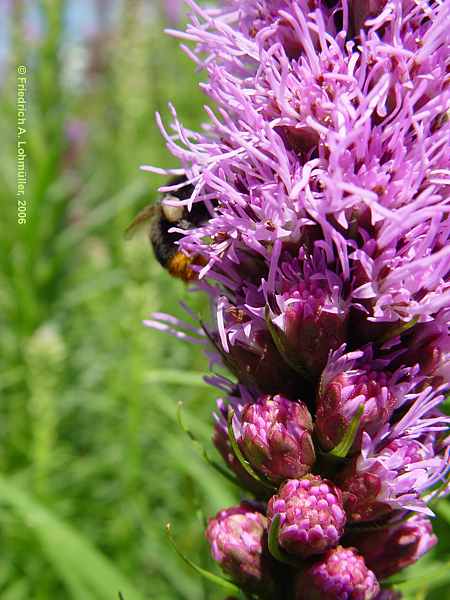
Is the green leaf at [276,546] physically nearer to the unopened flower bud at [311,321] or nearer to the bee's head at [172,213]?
the unopened flower bud at [311,321]

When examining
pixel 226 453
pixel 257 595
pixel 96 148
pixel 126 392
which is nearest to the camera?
pixel 257 595

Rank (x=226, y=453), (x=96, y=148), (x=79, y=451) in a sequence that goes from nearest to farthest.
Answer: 1. (x=226, y=453)
2. (x=79, y=451)
3. (x=96, y=148)

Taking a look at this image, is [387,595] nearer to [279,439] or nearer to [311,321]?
[279,439]

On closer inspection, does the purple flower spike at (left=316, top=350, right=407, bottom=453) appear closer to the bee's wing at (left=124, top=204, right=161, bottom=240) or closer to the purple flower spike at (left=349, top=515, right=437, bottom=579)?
the purple flower spike at (left=349, top=515, right=437, bottom=579)

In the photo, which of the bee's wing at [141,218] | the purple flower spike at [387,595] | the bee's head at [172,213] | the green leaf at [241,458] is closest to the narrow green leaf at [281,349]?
the green leaf at [241,458]

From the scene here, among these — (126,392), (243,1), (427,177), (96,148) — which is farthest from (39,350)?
(96,148)

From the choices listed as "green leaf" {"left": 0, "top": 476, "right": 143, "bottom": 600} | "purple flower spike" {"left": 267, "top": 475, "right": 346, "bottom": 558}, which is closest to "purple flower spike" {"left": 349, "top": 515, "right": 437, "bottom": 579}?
"purple flower spike" {"left": 267, "top": 475, "right": 346, "bottom": 558}

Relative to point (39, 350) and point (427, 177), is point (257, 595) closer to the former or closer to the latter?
point (427, 177)
